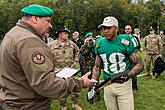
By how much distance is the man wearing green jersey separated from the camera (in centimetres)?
439

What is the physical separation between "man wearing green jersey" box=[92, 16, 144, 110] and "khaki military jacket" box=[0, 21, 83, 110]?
64.4 inches

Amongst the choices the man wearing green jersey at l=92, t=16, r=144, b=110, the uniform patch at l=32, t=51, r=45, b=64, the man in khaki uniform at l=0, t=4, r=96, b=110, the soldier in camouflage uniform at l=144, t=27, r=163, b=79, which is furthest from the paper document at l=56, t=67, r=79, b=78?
the soldier in camouflage uniform at l=144, t=27, r=163, b=79

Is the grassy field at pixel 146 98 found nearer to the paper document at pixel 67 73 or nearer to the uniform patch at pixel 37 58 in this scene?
the paper document at pixel 67 73

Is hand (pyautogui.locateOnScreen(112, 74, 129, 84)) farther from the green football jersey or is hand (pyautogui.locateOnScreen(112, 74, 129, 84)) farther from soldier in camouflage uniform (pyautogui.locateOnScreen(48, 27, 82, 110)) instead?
soldier in camouflage uniform (pyautogui.locateOnScreen(48, 27, 82, 110))

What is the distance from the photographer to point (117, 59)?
14.6ft

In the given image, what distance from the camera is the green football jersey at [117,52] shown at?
173 inches

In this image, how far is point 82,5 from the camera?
47906 millimetres

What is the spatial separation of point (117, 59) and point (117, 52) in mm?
103

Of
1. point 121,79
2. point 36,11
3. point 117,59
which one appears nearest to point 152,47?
point 117,59

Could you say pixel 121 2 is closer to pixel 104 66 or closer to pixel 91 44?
pixel 91 44

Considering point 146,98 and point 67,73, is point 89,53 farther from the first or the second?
point 67,73

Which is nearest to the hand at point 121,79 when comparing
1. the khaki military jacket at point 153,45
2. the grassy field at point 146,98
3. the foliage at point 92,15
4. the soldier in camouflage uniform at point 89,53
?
the grassy field at point 146,98

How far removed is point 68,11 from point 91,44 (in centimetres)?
4002

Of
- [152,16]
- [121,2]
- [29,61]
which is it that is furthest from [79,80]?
[121,2]
